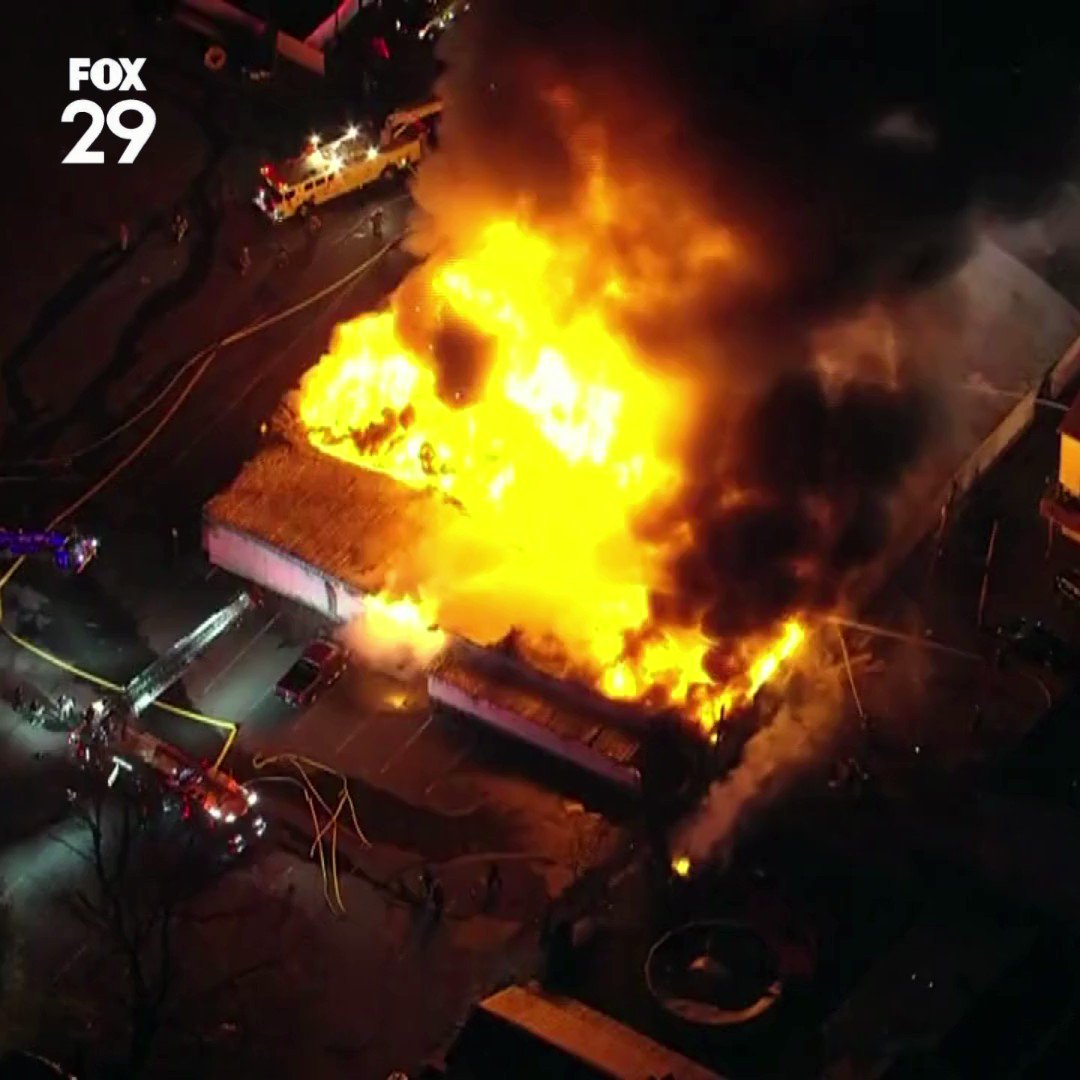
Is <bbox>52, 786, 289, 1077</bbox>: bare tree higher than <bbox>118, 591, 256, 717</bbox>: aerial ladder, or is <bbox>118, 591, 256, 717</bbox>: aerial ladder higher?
<bbox>118, 591, 256, 717</bbox>: aerial ladder

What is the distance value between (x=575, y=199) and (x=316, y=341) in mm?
9576

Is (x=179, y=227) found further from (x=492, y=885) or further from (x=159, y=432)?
(x=492, y=885)

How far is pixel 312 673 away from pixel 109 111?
19786 millimetres

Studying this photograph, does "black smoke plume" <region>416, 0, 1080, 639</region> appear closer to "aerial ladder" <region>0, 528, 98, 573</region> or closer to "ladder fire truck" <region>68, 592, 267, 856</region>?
"ladder fire truck" <region>68, 592, 267, 856</region>

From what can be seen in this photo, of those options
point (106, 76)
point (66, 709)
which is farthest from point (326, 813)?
point (106, 76)

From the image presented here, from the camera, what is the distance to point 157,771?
30859 millimetres

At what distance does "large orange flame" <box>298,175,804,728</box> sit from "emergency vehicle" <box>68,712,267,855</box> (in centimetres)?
499

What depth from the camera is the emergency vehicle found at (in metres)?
30.6

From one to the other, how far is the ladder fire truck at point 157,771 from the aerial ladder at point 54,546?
3400 mm

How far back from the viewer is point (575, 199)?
32.5 meters

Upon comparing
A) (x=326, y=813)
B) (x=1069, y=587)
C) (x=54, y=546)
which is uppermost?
(x=54, y=546)

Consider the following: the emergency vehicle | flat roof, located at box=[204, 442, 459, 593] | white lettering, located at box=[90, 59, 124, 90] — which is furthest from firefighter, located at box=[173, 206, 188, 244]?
the emergency vehicle

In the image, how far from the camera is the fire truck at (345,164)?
140ft

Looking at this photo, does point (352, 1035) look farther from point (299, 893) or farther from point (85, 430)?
point (85, 430)
